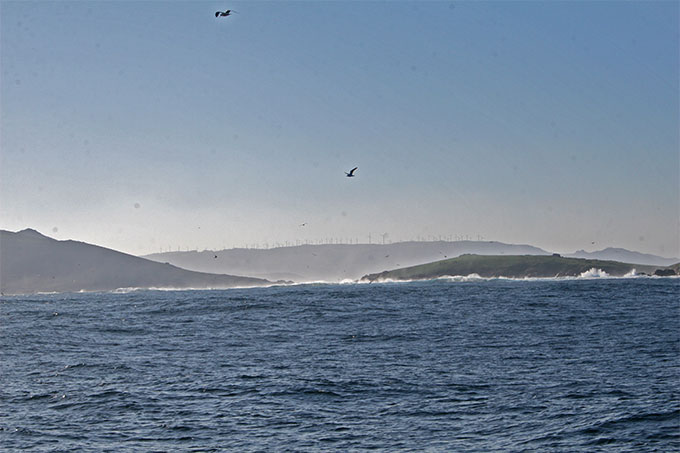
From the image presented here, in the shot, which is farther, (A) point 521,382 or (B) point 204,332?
(B) point 204,332

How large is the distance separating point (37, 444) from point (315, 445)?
424 inches

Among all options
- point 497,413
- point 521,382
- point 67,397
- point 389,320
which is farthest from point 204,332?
point 497,413

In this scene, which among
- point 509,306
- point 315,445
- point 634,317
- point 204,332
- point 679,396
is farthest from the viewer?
point 509,306

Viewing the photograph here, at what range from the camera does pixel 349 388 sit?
3531 cm

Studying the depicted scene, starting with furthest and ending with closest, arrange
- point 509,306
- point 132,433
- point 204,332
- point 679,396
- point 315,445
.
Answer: point 509,306, point 204,332, point 679,396, point 132,433, point 315,445

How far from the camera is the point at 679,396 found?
104 ft

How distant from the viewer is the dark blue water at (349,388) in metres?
25.6

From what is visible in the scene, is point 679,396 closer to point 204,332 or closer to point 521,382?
point 521,382

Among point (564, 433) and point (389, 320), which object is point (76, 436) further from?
point (389, 320)

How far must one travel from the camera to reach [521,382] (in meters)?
36.7

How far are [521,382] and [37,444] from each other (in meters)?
24.8

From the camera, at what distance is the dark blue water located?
2559 centimetres

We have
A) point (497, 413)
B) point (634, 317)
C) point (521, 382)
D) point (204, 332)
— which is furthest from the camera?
point (634, 317)

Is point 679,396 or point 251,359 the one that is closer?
point 679,396
